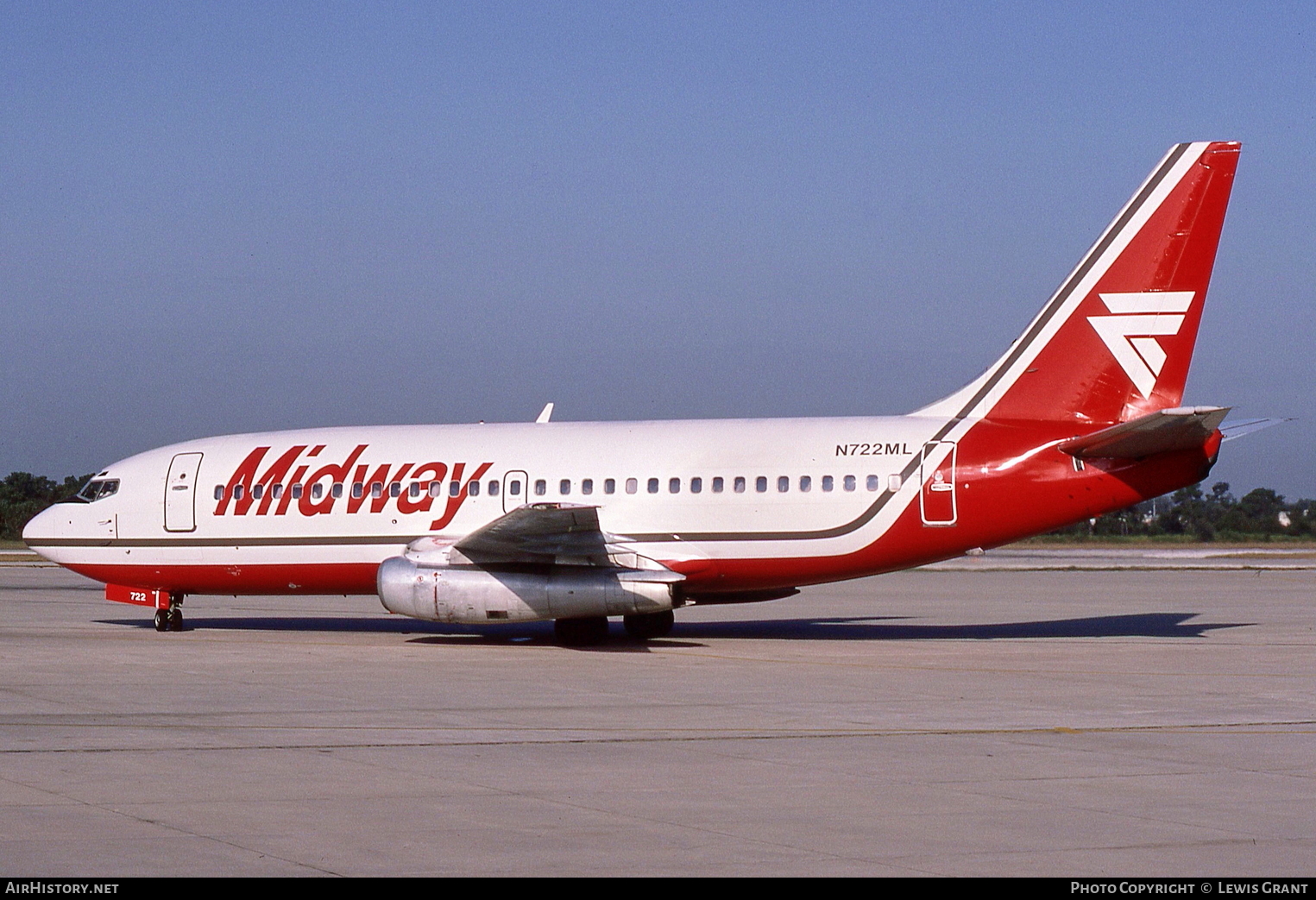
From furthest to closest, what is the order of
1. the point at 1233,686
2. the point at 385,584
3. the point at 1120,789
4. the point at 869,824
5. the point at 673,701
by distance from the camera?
the point at 385,584 < the point at 1233,686 < the point at 673,701 < the point at 1120,789 < the point at 869,824

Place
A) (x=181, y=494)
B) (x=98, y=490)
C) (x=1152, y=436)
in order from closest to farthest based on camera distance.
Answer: (x=1152, y=436) → (x=181, y=494) → (x=98, y=490)

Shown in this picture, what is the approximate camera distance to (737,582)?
22.3 m

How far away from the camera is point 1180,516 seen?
10831 centimetres

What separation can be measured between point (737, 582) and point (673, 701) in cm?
700

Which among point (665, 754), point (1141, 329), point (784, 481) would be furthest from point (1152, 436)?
point (665, 754)

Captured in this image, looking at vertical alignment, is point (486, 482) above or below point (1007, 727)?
above

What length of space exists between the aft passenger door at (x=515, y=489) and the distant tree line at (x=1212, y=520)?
64995 millimetres

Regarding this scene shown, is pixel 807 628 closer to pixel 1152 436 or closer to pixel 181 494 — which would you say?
pixel 1152 436

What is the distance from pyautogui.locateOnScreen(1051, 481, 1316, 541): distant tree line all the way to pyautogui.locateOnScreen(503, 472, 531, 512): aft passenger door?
213 feet

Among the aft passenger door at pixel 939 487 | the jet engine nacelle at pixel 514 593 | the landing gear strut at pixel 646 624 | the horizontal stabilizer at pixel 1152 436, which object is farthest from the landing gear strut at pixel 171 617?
the horizontal stabilizer at pixel 1152 436

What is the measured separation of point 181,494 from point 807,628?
10818mm

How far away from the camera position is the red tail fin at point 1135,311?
2083cm
